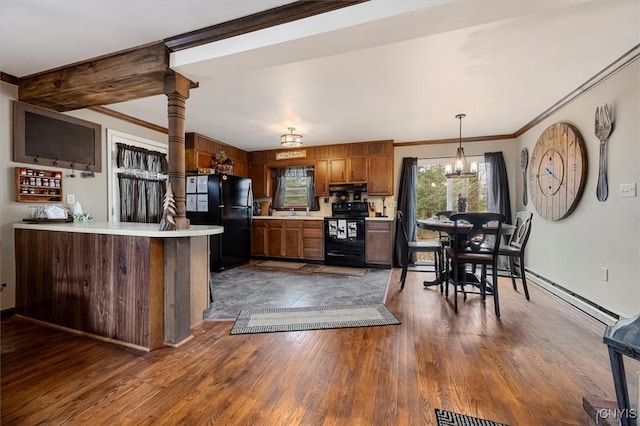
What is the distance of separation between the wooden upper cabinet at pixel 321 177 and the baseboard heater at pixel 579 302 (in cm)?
364

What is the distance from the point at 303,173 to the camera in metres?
5.91

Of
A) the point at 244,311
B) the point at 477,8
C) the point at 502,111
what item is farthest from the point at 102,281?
the point at 502,111

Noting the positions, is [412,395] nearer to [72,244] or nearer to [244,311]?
[244,311]

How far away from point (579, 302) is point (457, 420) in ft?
8.30

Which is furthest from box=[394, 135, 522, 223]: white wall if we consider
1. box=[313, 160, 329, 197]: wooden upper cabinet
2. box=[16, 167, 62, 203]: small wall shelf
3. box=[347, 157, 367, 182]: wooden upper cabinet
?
box=[16, 167, 62, 203]: small wall shelf

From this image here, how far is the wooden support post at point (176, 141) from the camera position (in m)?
2.18

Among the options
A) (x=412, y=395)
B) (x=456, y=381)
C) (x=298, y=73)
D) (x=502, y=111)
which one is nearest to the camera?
(x=412, y=395)

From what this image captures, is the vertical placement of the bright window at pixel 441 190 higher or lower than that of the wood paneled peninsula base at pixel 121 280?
higher

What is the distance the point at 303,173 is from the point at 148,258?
4.18 metres

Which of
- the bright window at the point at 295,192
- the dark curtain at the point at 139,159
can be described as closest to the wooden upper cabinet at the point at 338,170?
the bright window at the point at 295,192

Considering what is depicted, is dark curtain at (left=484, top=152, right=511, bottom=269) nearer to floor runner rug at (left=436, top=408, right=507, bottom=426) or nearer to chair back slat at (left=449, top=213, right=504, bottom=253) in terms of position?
chair back slat at (left=449, top=213, right=504, bottom=253)

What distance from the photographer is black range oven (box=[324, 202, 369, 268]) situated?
4.93 meters

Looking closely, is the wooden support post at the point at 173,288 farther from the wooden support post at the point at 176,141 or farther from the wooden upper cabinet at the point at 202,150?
the wooden upper cabinet at the point at 202,150

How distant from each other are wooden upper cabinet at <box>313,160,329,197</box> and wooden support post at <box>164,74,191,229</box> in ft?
11.3
